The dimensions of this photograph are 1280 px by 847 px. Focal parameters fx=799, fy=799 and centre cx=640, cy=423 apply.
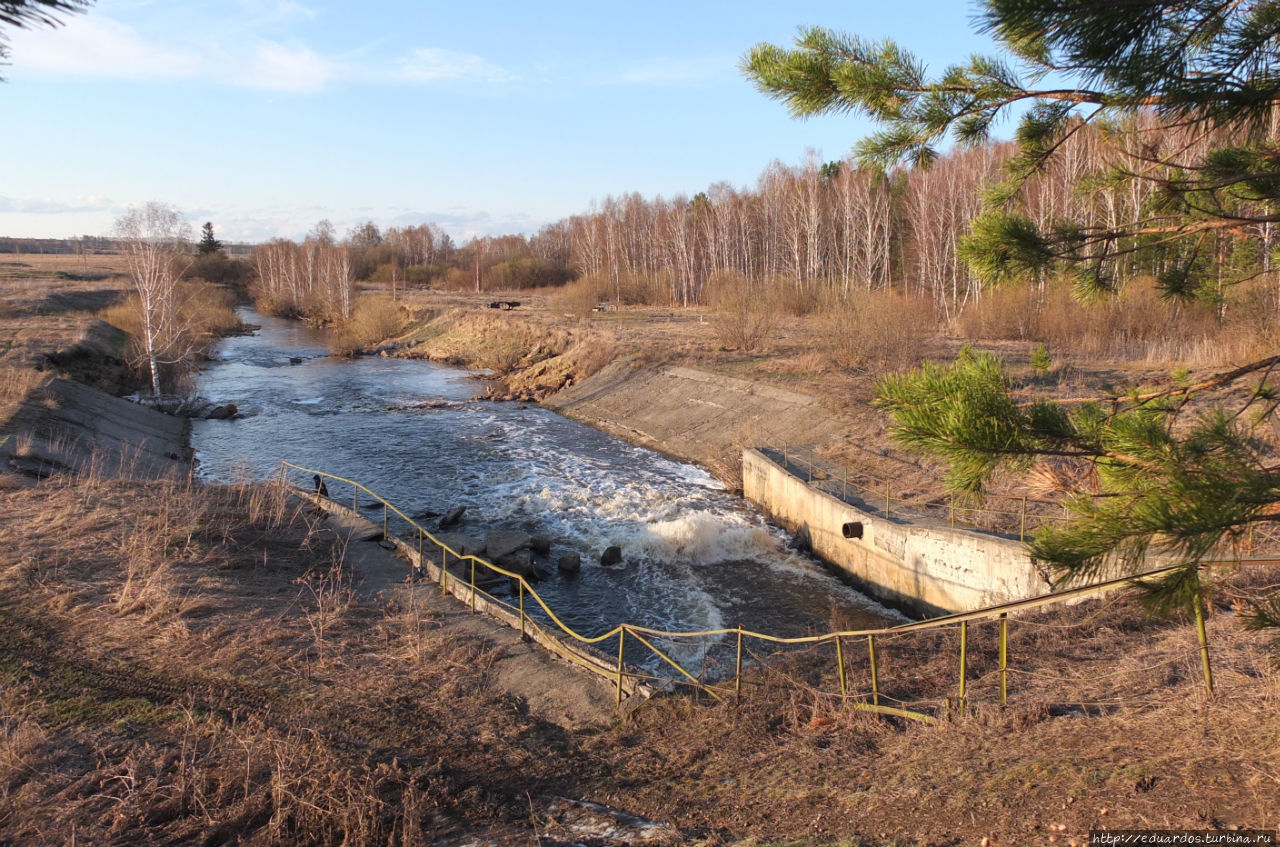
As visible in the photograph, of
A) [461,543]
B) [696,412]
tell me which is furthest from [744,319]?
[461,543]

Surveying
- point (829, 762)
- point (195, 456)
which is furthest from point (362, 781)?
point (195, 456)

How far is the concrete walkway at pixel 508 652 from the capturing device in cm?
863

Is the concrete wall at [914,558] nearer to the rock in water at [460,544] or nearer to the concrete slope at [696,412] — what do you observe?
the concrete slope at [696,412]

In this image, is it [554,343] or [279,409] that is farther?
[554,343]

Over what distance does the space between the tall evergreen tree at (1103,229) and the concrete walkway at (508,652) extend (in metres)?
5.58

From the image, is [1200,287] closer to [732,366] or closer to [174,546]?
[174,546]

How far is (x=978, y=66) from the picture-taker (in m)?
4.71

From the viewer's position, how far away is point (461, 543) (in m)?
16.5

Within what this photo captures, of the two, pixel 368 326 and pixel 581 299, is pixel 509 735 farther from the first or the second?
pixel 368 326

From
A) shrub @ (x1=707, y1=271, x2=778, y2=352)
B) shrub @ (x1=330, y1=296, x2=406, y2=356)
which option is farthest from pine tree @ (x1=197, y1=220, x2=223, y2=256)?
shrub @ (x1=707, y1=271, x2=778, y2=352)

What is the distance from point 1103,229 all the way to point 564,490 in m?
17.3

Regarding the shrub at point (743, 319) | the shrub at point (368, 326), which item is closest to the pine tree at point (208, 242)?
the shrub at point (368, 326)

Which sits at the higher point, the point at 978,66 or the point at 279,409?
the point at 978,66

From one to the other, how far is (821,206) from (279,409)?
40.1 metres
